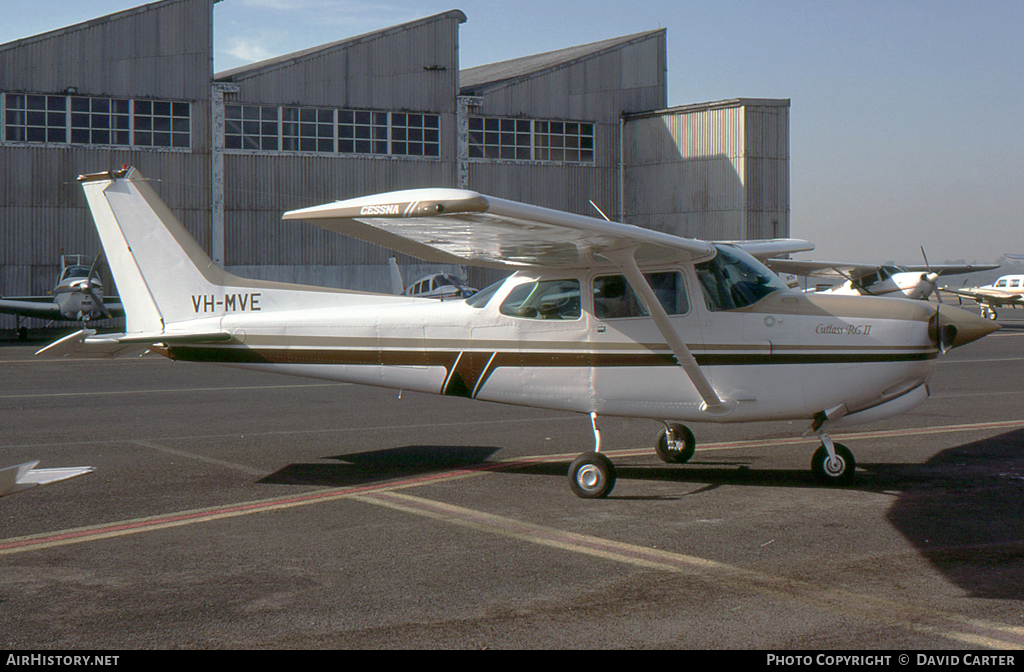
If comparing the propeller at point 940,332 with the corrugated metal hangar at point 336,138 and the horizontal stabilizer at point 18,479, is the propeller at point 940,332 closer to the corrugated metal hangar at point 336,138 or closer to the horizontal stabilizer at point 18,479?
the horizontal stabilizer at point 18,479

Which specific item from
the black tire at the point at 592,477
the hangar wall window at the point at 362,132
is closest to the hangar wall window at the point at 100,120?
the hangar wall window at the point at 362,132

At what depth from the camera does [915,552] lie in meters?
5.84

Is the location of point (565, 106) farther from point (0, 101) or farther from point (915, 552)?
point (915, 552)

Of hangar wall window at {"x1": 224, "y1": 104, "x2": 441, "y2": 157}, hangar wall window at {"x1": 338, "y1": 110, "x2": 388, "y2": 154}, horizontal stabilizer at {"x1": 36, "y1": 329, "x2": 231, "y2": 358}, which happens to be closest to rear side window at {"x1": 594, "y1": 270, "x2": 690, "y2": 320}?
horizontal stabilizer at {"x1": 36, "y1": 329, "x2": 231, "y2": 358}

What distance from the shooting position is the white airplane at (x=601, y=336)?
24.9ft

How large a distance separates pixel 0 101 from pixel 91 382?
20961 millimetres

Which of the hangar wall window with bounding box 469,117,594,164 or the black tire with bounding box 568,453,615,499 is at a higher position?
the hangar wall window with bounding box 469,117,594,164

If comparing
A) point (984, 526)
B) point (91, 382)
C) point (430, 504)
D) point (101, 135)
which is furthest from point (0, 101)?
point (984, 526)

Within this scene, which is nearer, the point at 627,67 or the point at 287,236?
the point at 287,236

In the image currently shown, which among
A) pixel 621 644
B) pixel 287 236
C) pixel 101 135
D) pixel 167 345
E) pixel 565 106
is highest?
pixel 565 106

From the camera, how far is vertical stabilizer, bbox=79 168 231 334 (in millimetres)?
9281

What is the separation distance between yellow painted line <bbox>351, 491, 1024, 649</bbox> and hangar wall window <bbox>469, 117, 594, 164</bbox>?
33.2m

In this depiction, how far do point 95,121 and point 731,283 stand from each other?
3228 centimetres

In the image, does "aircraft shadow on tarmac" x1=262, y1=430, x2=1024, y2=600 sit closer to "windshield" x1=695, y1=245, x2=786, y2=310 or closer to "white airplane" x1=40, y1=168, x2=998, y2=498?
"white airplane" x1=40, y1=168, x2=998, y2=498
